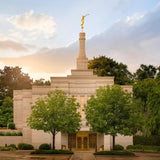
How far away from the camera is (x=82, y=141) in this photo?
53219 mm

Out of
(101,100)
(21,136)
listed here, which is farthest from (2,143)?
(101,100)

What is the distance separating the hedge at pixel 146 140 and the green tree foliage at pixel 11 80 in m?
47.4

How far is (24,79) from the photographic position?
98625 millimetres

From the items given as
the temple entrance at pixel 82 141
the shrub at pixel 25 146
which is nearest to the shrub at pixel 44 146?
the shrub at pixel 25 146

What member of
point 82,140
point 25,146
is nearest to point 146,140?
point 82,140

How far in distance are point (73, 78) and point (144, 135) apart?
54.2ft

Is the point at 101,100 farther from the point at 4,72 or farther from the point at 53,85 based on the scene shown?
the point at 4,72

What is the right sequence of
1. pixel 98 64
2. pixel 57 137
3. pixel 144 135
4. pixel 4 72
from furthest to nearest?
pixel 4 72 → pixel 98 64 → pixel 144 135 → pixel 57 137

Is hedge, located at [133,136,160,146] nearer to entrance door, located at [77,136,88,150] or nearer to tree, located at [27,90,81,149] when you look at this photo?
entrance door, located at [77,136,88,150]

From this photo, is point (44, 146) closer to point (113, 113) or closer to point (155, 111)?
point (113, 113)

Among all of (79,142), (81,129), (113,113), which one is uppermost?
(113,113)

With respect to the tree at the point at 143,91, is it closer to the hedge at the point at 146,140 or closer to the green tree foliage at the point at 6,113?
the hedge at the point at 146,140

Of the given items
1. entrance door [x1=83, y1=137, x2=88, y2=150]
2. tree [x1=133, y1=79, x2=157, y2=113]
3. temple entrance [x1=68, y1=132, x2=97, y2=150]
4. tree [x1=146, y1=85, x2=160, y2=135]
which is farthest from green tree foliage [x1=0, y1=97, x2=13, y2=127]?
tree [x1=146, y1=85, x2=160, y2=135]

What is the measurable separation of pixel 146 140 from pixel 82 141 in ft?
39.3
